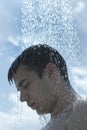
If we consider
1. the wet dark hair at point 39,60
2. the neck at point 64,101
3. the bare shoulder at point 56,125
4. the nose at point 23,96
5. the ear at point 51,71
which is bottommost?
the bare shoulder at point 56,125

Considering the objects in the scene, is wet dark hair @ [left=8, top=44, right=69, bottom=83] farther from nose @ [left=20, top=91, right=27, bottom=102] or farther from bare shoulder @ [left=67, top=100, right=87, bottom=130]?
bare shoulder @ [left=67, top=100, right=87, bottom=130]

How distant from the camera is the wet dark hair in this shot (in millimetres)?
5355

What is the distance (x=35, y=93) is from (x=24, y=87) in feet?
0.57

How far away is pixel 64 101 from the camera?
4.73 metres

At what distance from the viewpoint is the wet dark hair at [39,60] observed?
536cm

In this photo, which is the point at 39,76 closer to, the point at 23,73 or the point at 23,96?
the point at 23,73

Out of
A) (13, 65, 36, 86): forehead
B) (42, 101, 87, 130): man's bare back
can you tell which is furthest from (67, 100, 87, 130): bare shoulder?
(13, 65, 36, 86): forehead

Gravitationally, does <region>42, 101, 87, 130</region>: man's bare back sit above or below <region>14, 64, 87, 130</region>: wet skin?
below

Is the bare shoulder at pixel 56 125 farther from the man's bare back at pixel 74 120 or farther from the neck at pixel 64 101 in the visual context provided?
the neck at pixel 64 101

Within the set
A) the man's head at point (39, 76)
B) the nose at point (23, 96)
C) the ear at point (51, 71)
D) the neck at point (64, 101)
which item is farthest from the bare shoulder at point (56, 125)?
the nose at point (23, 96)

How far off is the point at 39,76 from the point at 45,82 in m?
0.11

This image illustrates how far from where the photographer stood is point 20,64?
17.8 feet

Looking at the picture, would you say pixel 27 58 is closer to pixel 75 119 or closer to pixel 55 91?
pixel 55 91

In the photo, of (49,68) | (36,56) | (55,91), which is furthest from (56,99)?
(36,56)
